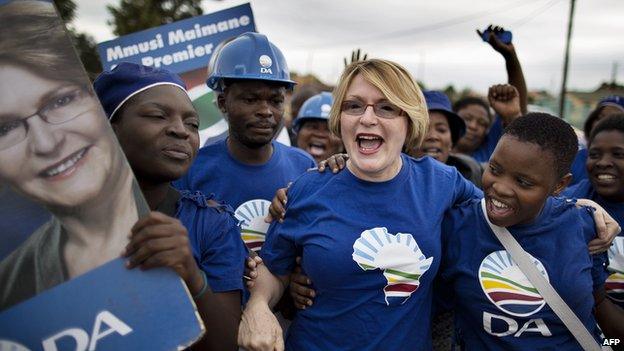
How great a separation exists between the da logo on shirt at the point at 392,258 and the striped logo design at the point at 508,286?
315 millimetres

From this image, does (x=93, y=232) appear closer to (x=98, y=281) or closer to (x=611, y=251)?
(x=98, y=281)

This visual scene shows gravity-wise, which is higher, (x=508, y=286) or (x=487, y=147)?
(x=508, y=286)

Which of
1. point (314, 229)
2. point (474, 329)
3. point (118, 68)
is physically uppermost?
point (118, 68)

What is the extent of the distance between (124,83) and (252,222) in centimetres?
106

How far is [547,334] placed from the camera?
7.17 feet

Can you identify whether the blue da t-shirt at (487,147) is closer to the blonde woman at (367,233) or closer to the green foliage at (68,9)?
the blonde woman at (367,233)

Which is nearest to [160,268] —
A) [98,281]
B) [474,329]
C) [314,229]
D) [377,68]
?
[98,281]

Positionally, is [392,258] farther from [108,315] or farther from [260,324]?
[108,315]

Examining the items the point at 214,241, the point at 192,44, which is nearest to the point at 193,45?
the point at 192,44

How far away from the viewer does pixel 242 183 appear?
9.29ft

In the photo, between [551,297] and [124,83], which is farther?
[551,297]

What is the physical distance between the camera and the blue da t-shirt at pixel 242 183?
2.73 m

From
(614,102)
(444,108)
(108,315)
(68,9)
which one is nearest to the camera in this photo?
(108,315)

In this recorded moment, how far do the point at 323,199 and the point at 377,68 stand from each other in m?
0.62
